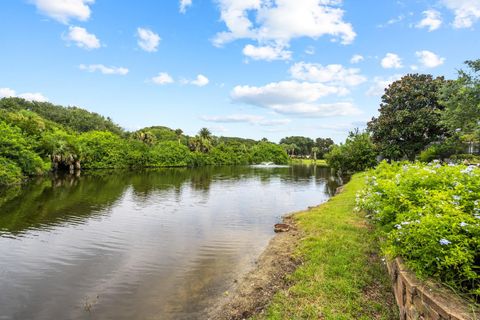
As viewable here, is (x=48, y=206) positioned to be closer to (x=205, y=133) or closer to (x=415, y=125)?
(x=415, y=125)

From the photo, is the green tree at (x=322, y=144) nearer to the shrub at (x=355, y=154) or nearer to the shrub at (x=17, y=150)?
the shrub at (x=355, y=154)

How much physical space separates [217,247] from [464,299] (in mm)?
10751

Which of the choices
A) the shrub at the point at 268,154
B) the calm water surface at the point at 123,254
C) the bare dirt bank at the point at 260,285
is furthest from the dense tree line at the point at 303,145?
the bare dirt bank at the point at 260,285

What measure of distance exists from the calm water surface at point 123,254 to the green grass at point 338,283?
7.78ft

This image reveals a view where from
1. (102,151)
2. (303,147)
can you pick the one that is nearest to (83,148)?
(102,151)

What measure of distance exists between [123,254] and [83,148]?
55109mm

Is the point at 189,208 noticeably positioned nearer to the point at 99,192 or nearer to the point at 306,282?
the point at 99,192

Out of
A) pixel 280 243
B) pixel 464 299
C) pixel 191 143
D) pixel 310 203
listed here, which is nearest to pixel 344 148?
pixel 310 203

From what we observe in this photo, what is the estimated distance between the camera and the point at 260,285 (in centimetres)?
915

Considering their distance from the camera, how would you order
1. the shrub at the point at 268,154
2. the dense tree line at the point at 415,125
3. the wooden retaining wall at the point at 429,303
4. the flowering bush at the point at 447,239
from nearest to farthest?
the wooden retaining wall at the point at 429,303
the flowering bush at the point at 447,239
the dense tree line at the point at 415,125
the shrub at the point at 268,154

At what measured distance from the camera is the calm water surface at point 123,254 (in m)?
8.77

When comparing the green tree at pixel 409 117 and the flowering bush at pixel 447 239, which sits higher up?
the green tree at pixel 409 117

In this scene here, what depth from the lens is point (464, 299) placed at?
4.49 metres

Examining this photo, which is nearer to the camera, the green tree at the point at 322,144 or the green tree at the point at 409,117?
the green tree at the point at 409,117
